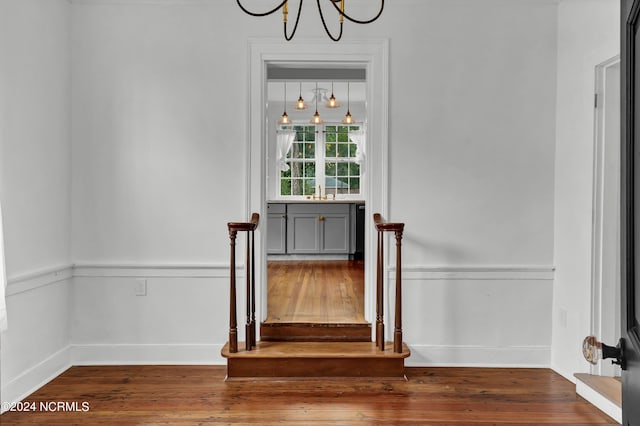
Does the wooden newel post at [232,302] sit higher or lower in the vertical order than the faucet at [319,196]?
lower

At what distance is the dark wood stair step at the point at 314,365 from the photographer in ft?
11.1

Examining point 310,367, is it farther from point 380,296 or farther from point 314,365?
point 380,296

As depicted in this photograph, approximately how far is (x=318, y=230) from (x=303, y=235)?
0.79 feet

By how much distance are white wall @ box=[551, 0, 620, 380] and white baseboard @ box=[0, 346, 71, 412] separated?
138 inches

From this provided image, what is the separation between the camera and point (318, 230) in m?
7.83

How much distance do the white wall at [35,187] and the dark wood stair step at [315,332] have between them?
145cm

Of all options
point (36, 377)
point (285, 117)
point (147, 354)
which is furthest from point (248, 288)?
point (285, 117)

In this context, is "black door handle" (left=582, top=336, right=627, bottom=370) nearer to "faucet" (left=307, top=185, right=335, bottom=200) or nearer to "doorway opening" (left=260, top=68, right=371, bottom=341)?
"doorway opening" (left=260, top=68, right=371, bottom=341)

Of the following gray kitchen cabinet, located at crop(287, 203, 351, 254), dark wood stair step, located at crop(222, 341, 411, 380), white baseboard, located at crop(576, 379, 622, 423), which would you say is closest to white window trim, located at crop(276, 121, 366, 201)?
gray kitchen cabinet, located at crop(287, 203, 351, 254)

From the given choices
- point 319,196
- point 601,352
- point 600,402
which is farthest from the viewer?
point 319,196

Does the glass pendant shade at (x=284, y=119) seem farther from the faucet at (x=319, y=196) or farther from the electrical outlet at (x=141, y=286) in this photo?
the electrical outlet at (x=141, y=286)

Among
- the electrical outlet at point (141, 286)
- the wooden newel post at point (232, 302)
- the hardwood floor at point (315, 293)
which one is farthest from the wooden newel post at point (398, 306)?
the electrical outlet at point (141, 286)

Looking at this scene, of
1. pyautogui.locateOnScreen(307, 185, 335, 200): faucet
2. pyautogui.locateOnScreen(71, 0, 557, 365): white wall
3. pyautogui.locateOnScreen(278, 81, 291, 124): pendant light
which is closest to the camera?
pyautogui.locateOnScreen(71, 0, 557, 365): white wall

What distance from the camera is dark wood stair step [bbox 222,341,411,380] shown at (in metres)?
3.39
